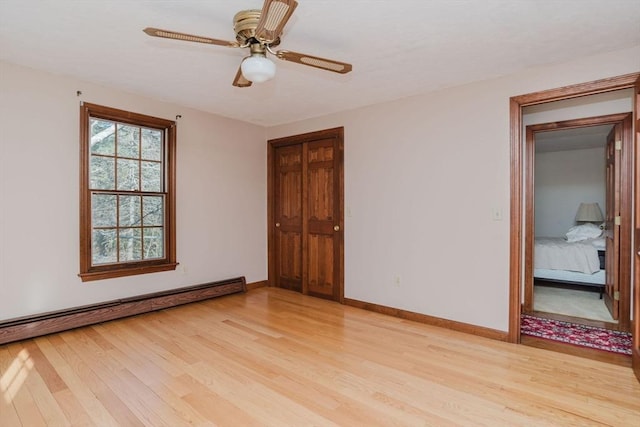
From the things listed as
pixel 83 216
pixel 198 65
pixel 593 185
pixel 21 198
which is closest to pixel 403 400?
pixel 198 65

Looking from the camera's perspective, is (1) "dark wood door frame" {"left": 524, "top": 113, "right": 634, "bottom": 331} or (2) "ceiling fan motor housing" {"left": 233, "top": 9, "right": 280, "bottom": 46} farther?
(1) "dark wood door frame" {"left": 524, "top": 113, "right": 634, "bottom": 331}

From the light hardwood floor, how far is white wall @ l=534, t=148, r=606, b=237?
5.23 meters

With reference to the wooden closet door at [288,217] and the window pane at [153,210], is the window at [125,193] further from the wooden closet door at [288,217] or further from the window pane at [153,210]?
the wooden closet door at [288,217]

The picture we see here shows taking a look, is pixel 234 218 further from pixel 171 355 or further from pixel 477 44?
pixel 477 44

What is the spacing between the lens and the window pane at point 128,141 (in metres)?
3.74

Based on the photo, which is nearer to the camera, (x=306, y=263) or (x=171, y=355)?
(x=171, y=355)

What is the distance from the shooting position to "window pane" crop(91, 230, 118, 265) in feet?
11.7

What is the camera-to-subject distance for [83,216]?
134 inches

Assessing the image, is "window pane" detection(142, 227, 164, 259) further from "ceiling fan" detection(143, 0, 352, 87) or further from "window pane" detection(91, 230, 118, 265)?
"ceiling fan" detection(143, 0, 352, 87)

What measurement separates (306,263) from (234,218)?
118 centimetres

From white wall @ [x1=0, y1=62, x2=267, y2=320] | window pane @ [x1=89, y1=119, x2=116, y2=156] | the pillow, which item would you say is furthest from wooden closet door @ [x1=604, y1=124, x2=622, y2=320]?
window pane @ [x1=89, y1=119, x2=116, y2=156]

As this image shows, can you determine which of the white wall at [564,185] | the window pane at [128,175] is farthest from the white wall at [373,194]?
the white wall at [564,185]

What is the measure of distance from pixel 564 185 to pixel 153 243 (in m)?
7.56

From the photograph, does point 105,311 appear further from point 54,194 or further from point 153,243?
point 54,194
